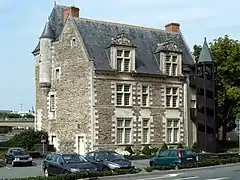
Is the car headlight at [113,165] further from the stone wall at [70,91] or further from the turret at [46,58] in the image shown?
the turret at [46,58]

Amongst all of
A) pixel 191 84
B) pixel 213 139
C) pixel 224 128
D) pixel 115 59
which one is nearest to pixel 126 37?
pixel 115 59

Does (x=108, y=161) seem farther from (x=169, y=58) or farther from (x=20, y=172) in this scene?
(x=169, y=58)

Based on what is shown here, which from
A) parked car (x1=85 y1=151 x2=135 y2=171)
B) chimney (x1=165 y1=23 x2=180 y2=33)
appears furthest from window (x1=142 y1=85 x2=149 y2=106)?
parked car (x1=85 y1=151 x2=135 y2=171)

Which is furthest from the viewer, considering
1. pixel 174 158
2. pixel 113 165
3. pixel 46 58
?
pixel 46 58

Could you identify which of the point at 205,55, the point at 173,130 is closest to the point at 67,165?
the point at 173,130

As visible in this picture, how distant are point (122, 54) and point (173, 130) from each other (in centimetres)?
998

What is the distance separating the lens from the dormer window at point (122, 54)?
151 feet

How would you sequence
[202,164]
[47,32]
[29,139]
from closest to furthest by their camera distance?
[202,164]
[47,32]
[29,139]

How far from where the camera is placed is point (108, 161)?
1103 inches

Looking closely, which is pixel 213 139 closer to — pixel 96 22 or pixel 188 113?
pixel 188 113

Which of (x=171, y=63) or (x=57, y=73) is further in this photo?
(x=57, y=73)

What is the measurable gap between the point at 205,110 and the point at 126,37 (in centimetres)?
1136

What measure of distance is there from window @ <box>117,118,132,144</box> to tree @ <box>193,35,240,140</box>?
11.9 m

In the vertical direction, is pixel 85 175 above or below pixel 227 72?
below
